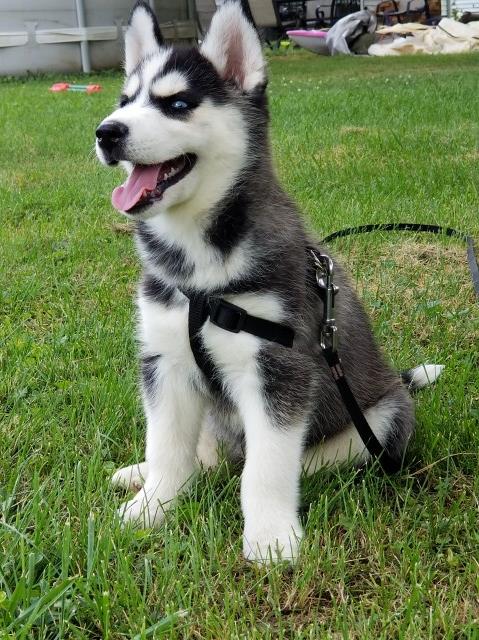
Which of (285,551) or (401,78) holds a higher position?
(285,551)

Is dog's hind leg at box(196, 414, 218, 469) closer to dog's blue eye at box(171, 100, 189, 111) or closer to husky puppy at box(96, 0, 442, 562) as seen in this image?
husky puppy at box(96, 0, 442, 562)

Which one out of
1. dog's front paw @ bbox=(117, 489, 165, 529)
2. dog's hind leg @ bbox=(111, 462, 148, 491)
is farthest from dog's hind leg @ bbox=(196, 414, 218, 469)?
dog's front paw @ bbox=(117, 489, 165, 529)

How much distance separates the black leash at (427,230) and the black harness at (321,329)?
154cm

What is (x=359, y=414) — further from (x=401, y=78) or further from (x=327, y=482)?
(x=401, y=78)

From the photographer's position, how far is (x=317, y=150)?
7086 mm

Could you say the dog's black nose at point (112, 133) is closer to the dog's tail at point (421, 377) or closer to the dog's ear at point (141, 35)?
the dog's ear at point (141, 35)

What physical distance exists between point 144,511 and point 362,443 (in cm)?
78

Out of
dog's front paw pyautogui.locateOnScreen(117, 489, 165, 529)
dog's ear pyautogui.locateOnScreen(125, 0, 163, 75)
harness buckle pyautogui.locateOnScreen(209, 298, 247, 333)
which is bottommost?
dog's front paw pyautogui.locateOnScreen(117, 489, 165, 529)

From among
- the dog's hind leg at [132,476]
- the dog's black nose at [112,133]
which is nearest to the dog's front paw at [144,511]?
the dog's hind leg at [132,476]

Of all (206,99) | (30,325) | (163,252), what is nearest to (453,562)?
(163,252)

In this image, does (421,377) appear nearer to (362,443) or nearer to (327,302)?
(362,443)

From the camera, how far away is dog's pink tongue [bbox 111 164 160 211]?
219 cm

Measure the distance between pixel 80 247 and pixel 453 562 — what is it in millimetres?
3415

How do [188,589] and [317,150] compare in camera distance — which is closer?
[188,589]
